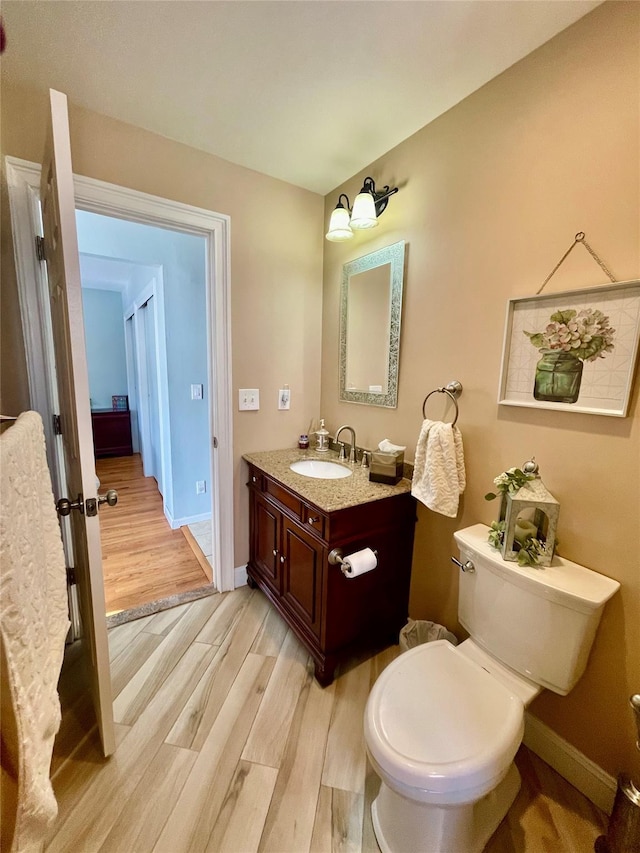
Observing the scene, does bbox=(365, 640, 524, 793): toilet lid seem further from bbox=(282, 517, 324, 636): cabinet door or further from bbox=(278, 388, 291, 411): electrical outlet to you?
bbox=(278, 388, 291, 411): electrical outlet

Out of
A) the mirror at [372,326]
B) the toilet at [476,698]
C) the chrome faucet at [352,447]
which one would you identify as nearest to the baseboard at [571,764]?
the toilet at [476,698]

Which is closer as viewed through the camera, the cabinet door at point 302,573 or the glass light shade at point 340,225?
the cabinet door at point 302,573

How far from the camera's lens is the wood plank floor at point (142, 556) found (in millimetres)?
2027

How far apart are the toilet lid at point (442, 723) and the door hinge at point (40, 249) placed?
1952mm

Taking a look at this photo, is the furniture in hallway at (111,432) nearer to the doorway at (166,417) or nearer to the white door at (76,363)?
the doorway at (166,417)

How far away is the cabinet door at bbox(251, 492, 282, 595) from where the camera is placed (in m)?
1.73

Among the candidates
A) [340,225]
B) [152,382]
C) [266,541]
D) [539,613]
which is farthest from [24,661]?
[152,382]

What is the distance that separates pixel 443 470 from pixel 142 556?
219 centimetres

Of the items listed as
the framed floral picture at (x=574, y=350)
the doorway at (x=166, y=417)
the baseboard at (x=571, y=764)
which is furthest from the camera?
the doorway at (x=166, y=417)

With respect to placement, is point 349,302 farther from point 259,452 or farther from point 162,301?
point 162,301

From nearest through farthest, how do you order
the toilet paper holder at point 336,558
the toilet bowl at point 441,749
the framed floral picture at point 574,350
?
the toilet bowl at point 441,749
the framed floral picture at point 574,350
the toilet paper holder at point 336,558

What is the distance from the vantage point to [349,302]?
192 cm

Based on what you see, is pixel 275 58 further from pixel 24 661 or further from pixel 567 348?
pixel 24 661

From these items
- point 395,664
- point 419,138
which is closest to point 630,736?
point 395,664
